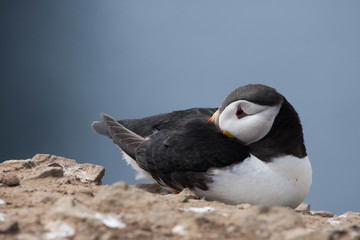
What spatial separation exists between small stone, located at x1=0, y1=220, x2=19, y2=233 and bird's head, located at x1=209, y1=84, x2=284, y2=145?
2.17m

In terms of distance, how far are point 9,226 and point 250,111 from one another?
2312mm

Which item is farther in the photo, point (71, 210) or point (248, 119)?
point (248, 119)

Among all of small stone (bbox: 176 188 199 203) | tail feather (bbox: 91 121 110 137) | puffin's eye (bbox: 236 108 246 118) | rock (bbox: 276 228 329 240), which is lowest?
rock (bbox: 276 228 329 240)

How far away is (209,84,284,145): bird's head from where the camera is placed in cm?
408

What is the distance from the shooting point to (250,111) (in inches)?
162

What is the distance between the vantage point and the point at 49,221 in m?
2.66

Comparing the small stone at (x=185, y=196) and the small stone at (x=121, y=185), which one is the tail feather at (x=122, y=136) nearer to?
the small stone at (x=185, y=196)

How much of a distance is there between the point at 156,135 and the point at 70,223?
6.83ft

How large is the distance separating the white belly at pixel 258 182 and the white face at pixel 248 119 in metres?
0.23

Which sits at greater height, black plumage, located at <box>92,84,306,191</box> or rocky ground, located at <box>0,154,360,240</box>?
black plumage, located at <box>92,84,306,191</box>

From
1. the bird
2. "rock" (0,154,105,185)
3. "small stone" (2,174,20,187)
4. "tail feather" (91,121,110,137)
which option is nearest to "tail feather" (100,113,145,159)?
"tail feather" (91,121,110,137)

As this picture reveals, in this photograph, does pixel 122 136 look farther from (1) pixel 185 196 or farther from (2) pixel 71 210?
(2) pixel 71 210

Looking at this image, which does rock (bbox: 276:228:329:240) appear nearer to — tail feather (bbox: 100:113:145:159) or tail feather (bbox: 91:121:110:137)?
tail feather (bbox: 100:113:145:159)

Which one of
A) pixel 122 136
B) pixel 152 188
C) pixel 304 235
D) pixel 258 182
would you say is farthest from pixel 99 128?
pixel 304 235
